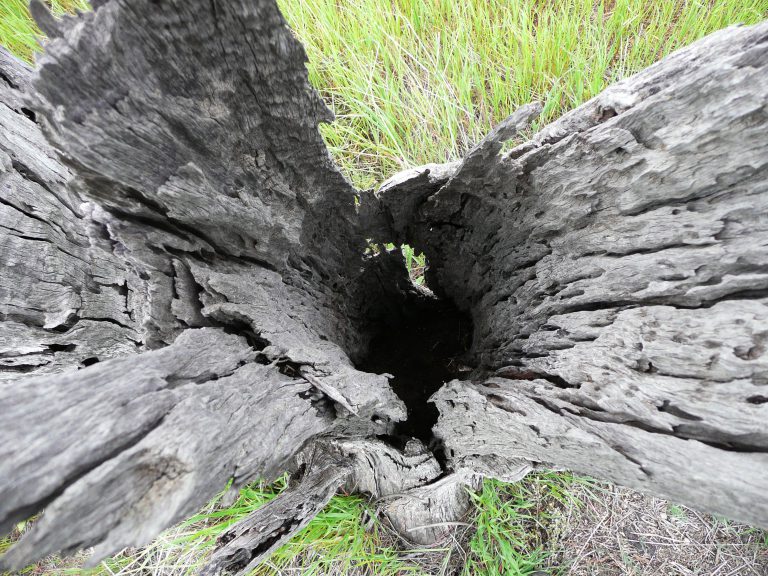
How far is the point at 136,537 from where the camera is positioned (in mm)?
509

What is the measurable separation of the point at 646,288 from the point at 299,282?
33.5 inches

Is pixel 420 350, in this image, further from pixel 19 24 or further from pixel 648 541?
pixel 19 24

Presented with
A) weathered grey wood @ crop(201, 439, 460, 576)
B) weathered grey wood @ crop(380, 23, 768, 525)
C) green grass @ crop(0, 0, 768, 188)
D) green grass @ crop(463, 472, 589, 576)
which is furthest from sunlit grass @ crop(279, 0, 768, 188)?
green grass @ crop(463, 472, 589, 576)

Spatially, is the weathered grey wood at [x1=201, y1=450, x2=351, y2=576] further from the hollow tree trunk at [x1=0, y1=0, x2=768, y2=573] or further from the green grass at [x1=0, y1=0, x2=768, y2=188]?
the green grass at [x1=0, y1=0, x2=768, y2=188]

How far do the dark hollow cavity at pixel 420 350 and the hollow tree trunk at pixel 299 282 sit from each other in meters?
0.23

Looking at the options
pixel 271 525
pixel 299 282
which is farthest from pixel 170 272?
pixel 271 525

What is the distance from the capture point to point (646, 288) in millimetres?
835

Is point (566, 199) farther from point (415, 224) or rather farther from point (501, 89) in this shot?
point (501, 89)

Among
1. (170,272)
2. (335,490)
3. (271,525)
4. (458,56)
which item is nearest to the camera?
(170,272)

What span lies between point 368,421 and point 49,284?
104cm

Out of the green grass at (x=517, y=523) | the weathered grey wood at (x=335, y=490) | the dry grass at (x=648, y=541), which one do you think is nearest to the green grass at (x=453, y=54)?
the weathered grey wood at (x=335, y=490)

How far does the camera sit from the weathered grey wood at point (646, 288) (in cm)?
66

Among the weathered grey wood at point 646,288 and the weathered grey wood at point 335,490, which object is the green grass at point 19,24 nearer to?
the weathered grey wood at point 646,288

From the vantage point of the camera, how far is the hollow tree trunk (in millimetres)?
570
